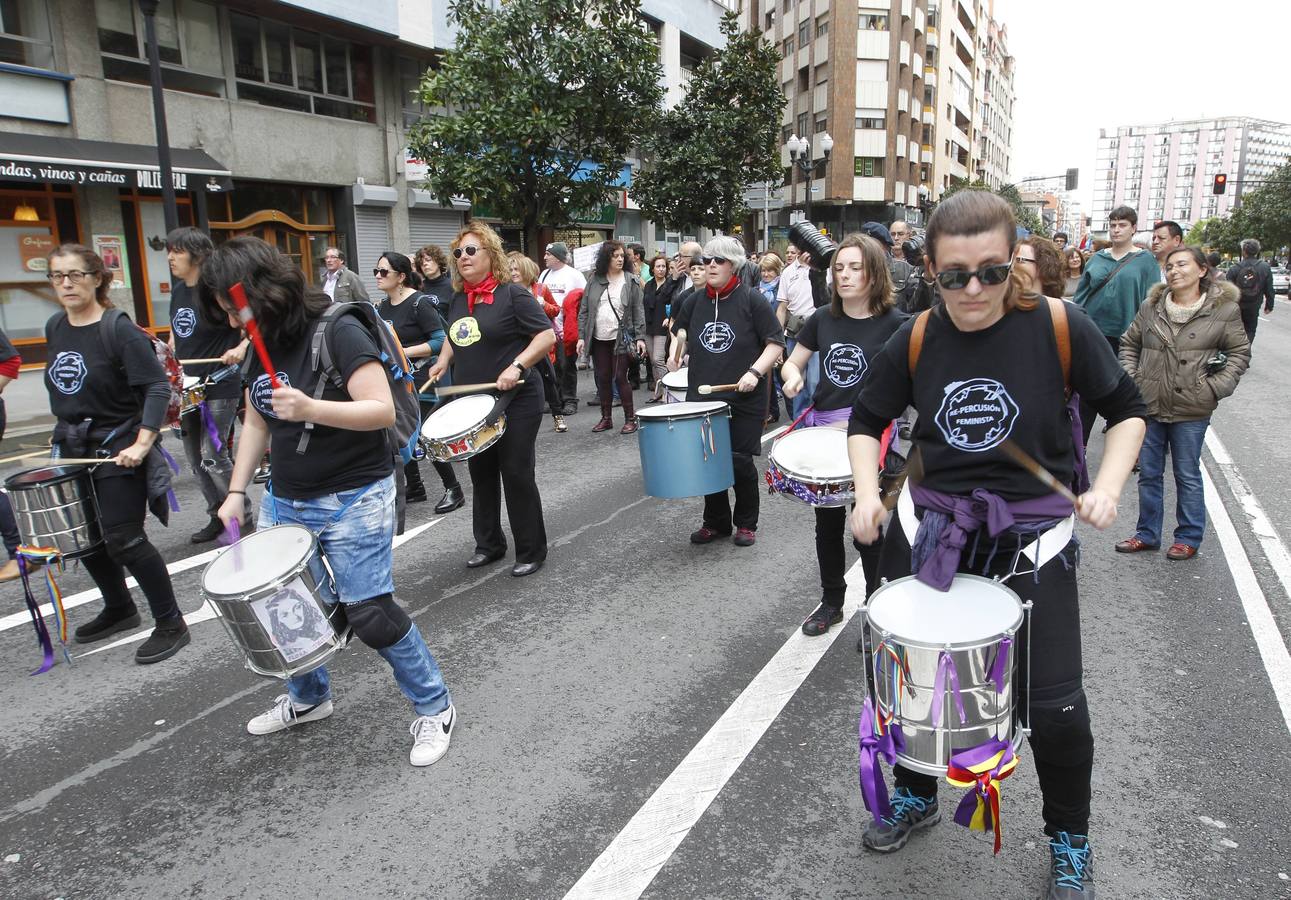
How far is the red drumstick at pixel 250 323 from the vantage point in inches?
106

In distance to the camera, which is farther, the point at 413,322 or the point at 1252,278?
the point at 1252,278

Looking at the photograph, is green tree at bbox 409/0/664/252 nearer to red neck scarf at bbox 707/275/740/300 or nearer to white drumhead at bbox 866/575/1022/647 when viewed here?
red neck scarf at bbox 707/275/740/300

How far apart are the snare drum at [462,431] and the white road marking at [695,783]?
6.43ft

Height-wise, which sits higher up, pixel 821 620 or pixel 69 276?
pixel 69 276

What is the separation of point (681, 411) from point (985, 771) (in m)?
3.18

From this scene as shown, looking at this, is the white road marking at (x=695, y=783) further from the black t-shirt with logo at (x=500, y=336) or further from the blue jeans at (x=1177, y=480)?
the blue jeans at (x=1177, y=480)

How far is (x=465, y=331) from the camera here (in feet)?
17.4

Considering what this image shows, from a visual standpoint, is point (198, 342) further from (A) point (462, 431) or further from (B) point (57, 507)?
(A) point (462, 431)

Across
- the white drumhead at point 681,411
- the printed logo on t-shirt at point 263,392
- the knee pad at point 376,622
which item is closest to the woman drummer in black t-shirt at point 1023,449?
the knee pad at point 376,622

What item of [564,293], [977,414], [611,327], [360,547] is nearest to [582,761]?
[360,547]

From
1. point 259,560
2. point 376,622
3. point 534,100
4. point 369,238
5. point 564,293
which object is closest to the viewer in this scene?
point 259,560

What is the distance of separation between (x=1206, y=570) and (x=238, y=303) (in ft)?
17.5

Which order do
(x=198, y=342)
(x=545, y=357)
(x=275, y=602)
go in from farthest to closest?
(x=198, y=342) → (x=545, y=357) → (x=275, y=602)

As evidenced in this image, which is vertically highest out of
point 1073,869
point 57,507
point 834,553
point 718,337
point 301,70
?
point 301,70
